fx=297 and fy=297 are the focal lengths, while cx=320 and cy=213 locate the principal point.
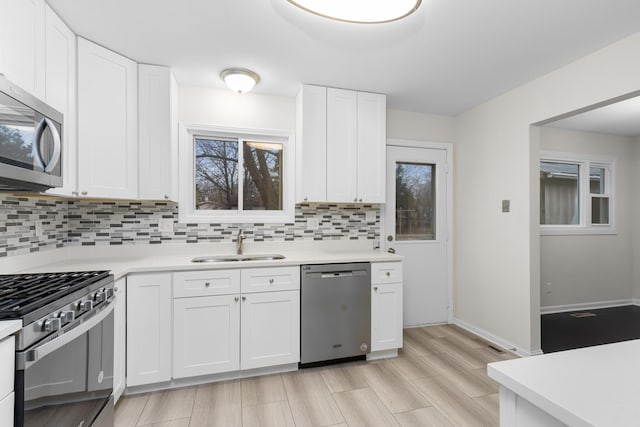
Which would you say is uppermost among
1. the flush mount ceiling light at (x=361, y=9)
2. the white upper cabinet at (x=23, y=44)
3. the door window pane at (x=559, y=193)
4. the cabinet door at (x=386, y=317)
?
the flush mount ceiling light at (x=361, y=9)

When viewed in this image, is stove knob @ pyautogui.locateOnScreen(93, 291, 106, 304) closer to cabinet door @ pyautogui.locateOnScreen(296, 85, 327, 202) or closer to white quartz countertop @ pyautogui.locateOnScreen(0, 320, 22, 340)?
white quartz countertop @ pyautogui.locateOnScreen(0, 320, 22, 340)

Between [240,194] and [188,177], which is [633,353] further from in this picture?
[188,177]

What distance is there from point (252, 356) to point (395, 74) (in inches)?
102

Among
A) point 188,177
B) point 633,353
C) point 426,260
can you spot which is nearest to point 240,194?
point 188,177

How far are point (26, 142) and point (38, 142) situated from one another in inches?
2.1

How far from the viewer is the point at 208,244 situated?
280 centimetres

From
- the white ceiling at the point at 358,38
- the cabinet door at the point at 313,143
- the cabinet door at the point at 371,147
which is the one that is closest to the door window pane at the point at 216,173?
the white ceiling at the point at 358,38

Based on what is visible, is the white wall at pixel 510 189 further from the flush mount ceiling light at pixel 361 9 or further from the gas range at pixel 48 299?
the gas range at pixel 48 299

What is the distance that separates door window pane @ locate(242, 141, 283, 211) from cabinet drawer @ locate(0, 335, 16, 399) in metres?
2.08

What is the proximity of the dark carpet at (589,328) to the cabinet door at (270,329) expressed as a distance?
235cm

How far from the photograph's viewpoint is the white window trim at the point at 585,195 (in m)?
3.99

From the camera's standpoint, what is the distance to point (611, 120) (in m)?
3.64

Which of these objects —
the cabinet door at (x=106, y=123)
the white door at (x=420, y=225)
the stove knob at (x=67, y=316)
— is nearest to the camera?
the stove knob at (x=67, y=316)

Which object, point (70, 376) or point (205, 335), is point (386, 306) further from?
point (70, 376)
